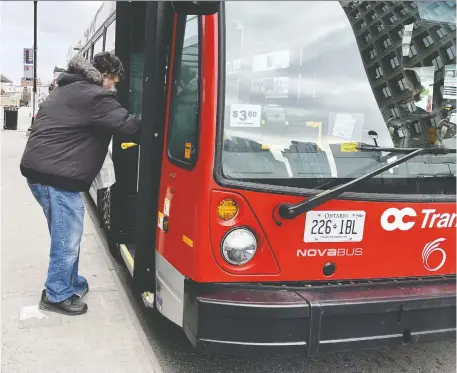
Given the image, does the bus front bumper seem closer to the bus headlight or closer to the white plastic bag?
the bus headlight

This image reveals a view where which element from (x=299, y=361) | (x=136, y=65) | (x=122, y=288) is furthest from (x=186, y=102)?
(x=122, y=288)

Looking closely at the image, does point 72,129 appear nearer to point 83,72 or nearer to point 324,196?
point 83,72

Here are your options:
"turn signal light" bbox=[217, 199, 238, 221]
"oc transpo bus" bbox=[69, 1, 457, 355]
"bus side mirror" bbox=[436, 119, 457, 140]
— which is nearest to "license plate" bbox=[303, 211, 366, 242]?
"oc transpo bus" bbox=[69, 1, 457, 355]

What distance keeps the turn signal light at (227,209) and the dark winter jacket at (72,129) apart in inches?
37.9

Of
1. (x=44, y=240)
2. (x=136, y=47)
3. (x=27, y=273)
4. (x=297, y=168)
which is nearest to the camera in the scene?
(x=297, y=168)

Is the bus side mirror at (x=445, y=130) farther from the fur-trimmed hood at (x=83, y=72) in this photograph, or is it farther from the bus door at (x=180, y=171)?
the fur-trimmed hood at (x=83, y=72)

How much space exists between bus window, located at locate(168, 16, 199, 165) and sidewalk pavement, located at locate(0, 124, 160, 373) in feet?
4.26

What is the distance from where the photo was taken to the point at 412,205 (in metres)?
2.82

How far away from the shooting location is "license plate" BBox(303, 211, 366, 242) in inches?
104

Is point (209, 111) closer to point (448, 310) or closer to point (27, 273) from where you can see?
point (448, 310)

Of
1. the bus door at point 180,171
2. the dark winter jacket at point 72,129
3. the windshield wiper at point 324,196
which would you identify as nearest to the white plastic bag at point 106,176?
the dark winter jacket at point 72,129

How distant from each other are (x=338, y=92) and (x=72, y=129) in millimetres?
1746

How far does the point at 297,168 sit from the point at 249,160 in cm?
26

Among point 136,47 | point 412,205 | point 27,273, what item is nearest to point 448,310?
point 412,205
